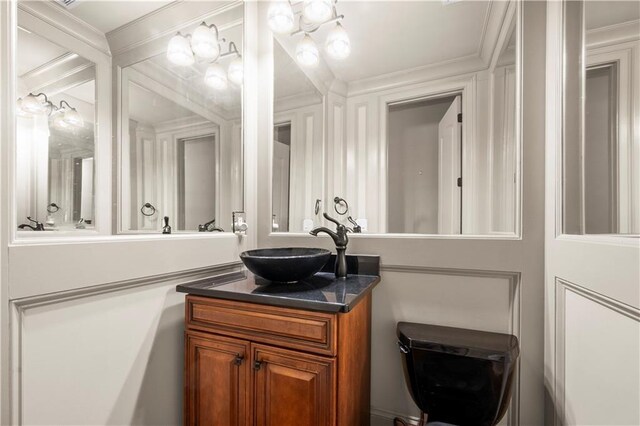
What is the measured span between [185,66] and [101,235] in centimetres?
93

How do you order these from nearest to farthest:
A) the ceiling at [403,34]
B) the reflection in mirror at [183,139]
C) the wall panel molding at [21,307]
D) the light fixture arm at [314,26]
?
the wall panel molding at [21,307], the reflection in mirror at [183,139], the ceiling at [403,34], the light fixture arm at [314,26]

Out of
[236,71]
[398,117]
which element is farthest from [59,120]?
[398,117]

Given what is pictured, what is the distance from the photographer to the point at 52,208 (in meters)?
0.90

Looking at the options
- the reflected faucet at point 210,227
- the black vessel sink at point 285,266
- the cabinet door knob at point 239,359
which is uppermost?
the reflected faucet at point 210,227

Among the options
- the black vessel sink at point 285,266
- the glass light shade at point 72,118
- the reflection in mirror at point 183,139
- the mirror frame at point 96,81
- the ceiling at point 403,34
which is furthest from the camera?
the ceiling at point 403,34

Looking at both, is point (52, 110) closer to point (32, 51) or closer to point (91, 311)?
point (32, 51)

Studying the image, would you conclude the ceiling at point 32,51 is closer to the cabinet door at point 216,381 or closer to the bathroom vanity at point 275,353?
the bathroom vanity at point 275,353

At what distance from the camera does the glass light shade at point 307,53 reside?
5.33 feet

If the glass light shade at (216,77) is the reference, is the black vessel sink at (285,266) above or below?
below

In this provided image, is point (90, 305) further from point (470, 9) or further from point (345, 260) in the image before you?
point (470, 9)

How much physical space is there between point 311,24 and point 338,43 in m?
0.21

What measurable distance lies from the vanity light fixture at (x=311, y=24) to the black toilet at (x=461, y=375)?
4.95ft

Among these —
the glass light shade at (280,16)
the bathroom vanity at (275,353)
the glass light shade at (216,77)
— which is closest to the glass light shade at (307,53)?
the glass light shade at (280,16)

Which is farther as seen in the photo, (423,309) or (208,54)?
(208,54)
